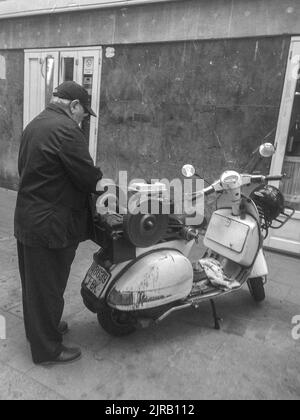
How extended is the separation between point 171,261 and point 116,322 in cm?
64

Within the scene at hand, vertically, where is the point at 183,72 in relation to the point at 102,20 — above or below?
below

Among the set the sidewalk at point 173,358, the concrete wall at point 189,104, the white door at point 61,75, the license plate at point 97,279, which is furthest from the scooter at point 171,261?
the white door at point 61,75

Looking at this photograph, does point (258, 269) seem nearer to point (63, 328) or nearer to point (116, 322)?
point (116, 322)

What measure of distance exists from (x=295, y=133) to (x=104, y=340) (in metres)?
3.52

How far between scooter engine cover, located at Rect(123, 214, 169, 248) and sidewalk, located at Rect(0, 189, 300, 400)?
2.74ft

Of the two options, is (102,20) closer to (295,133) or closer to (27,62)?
(27,62)

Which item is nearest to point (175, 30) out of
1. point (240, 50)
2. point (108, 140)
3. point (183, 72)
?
point (183, 72)

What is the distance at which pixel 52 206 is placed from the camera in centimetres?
232

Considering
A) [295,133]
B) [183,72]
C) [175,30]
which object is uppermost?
[175,30]

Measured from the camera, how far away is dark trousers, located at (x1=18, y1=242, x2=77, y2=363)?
2385mm

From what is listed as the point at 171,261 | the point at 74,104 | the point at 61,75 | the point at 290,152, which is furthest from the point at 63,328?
the point at 61,75

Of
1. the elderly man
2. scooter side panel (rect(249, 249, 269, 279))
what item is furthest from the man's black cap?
scooter side panel (rect(249, 249, 269, 279))

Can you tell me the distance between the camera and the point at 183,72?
5371 mm

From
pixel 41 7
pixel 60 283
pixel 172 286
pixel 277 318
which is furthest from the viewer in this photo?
pixel 41 7
